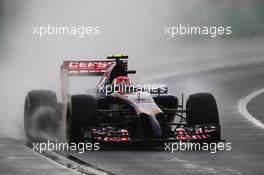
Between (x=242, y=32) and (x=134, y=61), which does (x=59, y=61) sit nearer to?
(x=134, y=61)

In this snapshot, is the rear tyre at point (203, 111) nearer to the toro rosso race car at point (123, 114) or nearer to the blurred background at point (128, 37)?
the toro rosso race car at point (123, 114)

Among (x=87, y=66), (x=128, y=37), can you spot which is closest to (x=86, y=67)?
(x=87, y=66)

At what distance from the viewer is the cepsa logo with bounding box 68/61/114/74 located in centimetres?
2055

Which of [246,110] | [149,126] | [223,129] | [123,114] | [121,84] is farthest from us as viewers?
[246,110]

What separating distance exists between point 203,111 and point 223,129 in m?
3.08

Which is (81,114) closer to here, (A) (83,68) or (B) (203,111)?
(B) (203,111)

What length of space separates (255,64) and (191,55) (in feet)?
10.0

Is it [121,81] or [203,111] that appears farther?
[121,81]

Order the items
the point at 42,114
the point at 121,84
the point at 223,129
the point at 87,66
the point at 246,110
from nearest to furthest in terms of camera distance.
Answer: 1. the point at 121,84
2. the point at 42,114
3. the point at 223,129
4. the point at 87,66
5. the point at 246,110

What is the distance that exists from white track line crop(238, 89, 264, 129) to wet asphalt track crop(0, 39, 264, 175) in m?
0.17

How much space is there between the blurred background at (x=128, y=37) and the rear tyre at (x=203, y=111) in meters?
12.3

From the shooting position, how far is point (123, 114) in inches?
703

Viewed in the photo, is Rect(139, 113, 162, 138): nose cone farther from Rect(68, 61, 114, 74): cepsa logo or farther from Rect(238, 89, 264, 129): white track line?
Rect(238, 89, 264, 129): white track line

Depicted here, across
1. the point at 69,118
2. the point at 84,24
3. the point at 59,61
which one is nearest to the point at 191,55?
the point at 84,24
